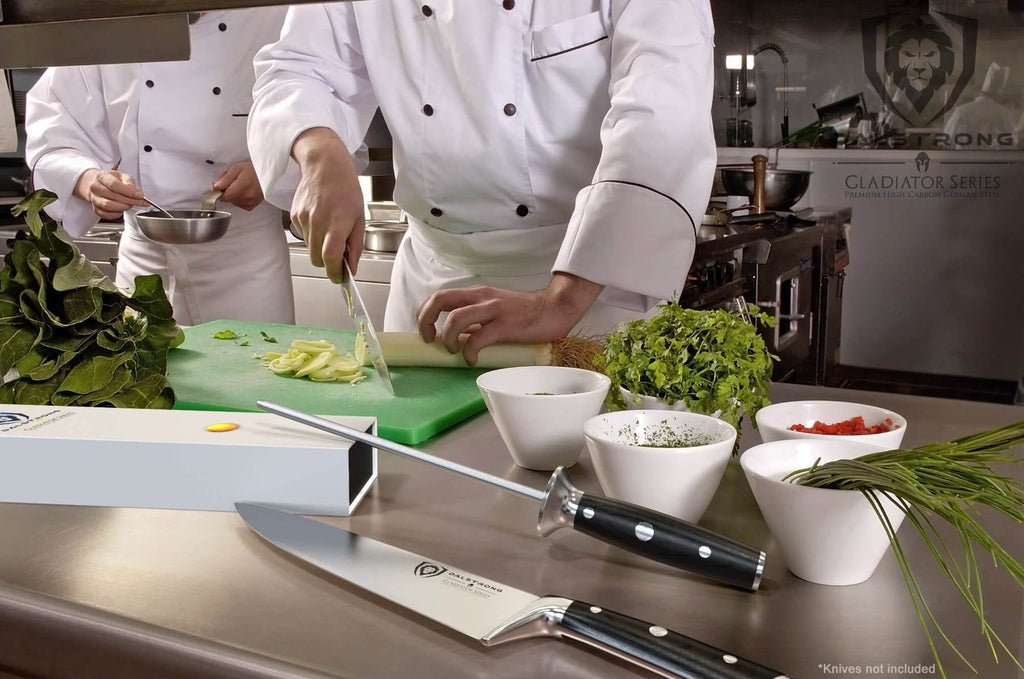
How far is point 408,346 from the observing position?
1188 mm

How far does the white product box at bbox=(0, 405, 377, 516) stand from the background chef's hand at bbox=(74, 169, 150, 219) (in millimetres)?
1439

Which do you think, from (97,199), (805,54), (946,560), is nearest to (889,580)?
(946,560)

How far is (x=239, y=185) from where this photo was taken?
223 centimetres

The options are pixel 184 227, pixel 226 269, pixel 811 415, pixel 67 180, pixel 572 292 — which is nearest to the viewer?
pixel 811 415

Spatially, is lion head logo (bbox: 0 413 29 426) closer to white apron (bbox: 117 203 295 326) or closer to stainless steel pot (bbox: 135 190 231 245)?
stainless steel pot (bbox: 135 190 231 245)

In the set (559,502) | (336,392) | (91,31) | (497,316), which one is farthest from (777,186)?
(559,502)

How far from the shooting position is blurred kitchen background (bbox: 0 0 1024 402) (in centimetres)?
404

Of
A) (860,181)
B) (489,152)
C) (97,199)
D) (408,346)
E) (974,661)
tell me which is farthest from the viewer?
Answer: (860,181)

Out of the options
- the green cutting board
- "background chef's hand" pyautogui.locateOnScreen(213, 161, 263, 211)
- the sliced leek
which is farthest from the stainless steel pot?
→ the sliced leek

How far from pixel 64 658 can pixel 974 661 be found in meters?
0.57

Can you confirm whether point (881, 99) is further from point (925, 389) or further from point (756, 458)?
point (756, 458)

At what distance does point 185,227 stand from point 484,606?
163 centimetres

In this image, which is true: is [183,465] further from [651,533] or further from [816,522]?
[816,522]

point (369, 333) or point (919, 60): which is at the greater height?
point (919, 60)
